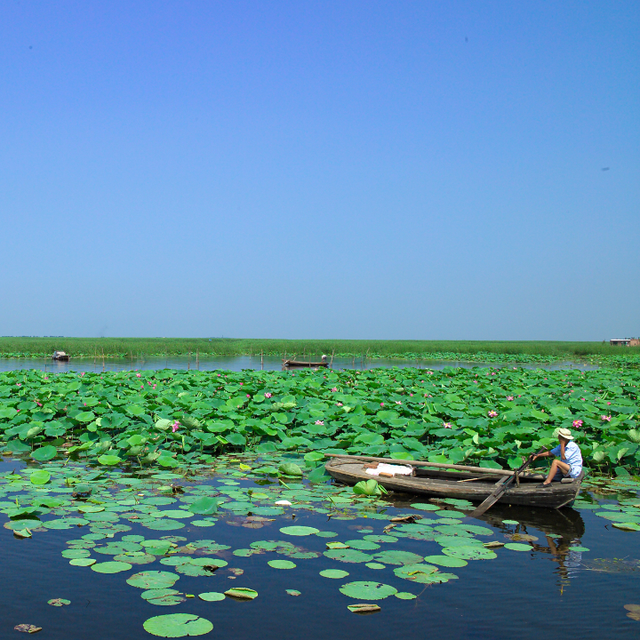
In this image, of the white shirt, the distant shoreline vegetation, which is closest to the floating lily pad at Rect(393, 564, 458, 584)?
the white shirt

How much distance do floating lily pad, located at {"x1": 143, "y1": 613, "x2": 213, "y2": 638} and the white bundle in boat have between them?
385 centimetres

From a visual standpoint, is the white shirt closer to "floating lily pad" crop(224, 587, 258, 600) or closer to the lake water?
"floating lily pad" crop(224, 587, 258, 600)

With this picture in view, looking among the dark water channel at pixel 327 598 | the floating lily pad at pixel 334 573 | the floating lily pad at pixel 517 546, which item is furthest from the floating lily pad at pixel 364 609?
the floating lily pad at pixel 517 546

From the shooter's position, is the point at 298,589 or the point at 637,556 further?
the point at 637,556

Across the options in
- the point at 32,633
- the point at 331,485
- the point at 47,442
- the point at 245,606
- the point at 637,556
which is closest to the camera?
the point at 32,633

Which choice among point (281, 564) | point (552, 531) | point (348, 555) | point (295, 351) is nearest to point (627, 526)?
point (552, 531)

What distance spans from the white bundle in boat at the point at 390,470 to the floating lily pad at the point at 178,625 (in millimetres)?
3848

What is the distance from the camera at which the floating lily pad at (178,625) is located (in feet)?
11.1

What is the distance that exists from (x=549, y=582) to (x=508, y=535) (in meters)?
1.14

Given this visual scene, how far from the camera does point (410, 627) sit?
3635 millimetres

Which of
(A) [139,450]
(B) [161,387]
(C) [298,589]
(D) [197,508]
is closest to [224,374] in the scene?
(B) [161,387]

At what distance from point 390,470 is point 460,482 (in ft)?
2.99

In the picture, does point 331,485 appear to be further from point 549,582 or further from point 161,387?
point 161,387

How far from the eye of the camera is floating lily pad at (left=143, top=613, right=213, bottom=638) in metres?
3.37
